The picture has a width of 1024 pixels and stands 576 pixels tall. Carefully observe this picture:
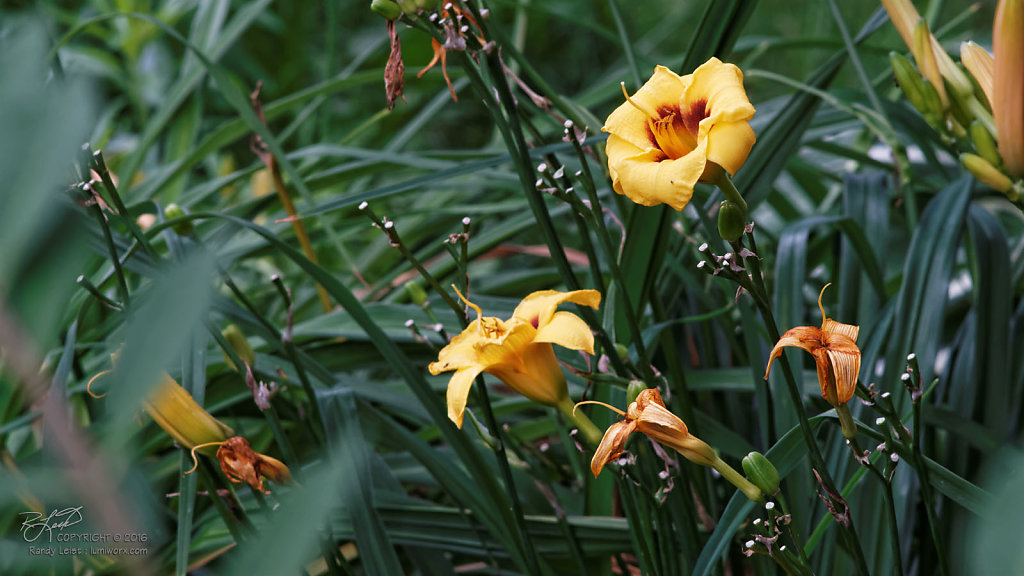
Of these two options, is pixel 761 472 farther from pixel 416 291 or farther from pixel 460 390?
pixel 416 291

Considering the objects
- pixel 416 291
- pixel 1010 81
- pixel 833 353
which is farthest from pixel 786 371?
pixel 416 291

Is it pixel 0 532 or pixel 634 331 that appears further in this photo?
pixel 0 532

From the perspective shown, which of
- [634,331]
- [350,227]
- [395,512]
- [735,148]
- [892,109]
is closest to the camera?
[735,148]

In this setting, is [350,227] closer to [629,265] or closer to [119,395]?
[629,265]

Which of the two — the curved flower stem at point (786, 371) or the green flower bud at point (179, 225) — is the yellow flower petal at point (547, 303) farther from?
the green flower bud at point (179, 225)

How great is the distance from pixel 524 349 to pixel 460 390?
0.11ft

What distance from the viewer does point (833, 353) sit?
0.26 meters

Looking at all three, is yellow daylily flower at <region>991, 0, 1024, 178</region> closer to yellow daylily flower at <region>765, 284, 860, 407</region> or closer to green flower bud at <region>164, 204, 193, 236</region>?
yellow daylily flower at <region>765, 284, 860, 407</region>

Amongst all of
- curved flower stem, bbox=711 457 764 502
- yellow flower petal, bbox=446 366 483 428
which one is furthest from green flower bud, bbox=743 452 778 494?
yellow flower petal, bbox=446 366 483 428

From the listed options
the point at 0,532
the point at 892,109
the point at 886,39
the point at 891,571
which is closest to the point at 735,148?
the point at 891,571

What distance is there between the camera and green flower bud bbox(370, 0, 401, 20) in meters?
0.31

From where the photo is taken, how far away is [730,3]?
0.41 metres

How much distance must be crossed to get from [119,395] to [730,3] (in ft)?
1.29

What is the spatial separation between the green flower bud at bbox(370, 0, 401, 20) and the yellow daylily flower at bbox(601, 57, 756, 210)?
0.35ft
